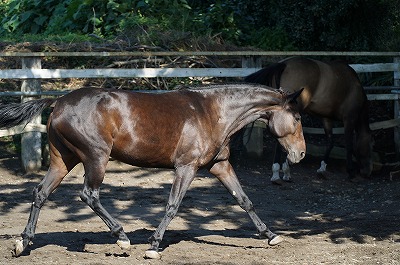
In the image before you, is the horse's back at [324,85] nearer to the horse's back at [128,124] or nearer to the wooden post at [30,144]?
the wooden post at [30,144]

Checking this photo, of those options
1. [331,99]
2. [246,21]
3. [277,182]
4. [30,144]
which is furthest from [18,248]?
[246,21]

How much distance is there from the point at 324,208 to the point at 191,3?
25.0 feet

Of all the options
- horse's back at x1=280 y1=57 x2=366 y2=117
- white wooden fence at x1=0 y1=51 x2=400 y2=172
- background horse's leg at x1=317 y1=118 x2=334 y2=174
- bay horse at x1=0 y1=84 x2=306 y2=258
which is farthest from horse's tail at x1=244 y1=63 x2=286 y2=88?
bay horse at x1=0 y1=84 x2=306 y2=258

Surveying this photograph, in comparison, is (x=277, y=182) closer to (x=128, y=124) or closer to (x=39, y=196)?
(x=128, y=124)

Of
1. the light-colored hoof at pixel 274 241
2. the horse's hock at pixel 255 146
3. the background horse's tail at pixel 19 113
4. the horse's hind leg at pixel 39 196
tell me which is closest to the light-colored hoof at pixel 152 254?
the horse's hind leg at pixel 39 196

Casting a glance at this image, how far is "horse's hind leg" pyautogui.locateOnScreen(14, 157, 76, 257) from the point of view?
7.21 meters

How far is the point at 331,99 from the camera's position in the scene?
39.3ft

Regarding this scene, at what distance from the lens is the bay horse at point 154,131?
7250 mm

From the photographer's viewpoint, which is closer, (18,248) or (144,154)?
(18,248)

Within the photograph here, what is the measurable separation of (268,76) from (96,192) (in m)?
4.51

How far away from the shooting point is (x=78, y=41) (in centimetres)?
1338

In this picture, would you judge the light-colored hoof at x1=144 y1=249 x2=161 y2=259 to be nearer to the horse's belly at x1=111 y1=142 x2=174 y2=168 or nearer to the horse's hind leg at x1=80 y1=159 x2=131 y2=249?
the horse's hind leg at x1=80 y1=159 x2=131 y2=249

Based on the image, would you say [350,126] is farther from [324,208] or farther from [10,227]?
[10,227]

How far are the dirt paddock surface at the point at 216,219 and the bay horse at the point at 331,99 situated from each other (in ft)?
1.20
